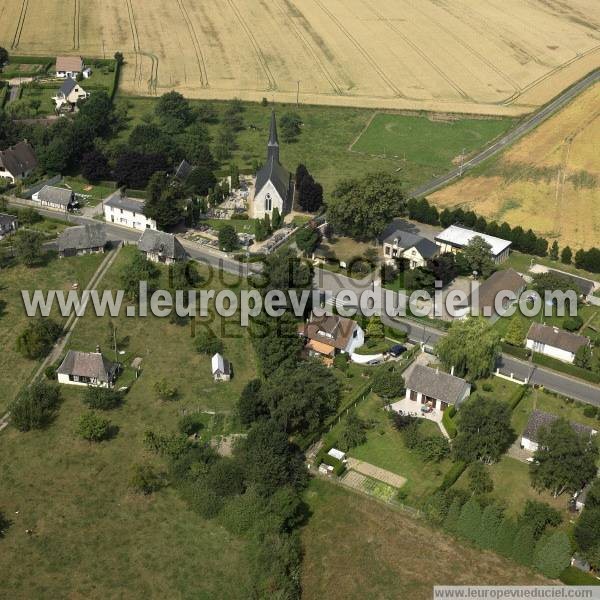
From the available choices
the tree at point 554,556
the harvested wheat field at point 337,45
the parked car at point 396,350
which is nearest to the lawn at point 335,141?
the harvested wheat field at point 337,45

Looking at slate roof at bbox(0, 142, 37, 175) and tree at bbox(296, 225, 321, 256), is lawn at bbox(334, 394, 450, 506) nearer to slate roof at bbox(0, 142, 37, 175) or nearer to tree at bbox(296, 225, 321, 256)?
tree at bbox(296, 225, 321, 256)

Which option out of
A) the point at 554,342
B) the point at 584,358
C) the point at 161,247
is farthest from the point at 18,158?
the point at 584,358

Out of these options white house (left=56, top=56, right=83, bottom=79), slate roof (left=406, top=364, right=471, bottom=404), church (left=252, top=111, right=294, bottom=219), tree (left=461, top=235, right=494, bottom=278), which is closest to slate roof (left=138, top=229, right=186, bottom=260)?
church (left=252, top=111, right=294, bottom=219)

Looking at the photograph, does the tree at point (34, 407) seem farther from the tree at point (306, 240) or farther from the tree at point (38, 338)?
the tree at point (306, 240)

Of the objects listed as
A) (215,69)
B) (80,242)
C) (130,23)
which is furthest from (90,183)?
(130,23)

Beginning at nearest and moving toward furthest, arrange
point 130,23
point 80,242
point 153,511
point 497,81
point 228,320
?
point 153,511
point 228,320
point 80,242
point 497,81
point 130,23

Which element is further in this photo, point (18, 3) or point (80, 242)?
point (18, 3)

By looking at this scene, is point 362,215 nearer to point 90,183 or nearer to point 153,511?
point 90,183
